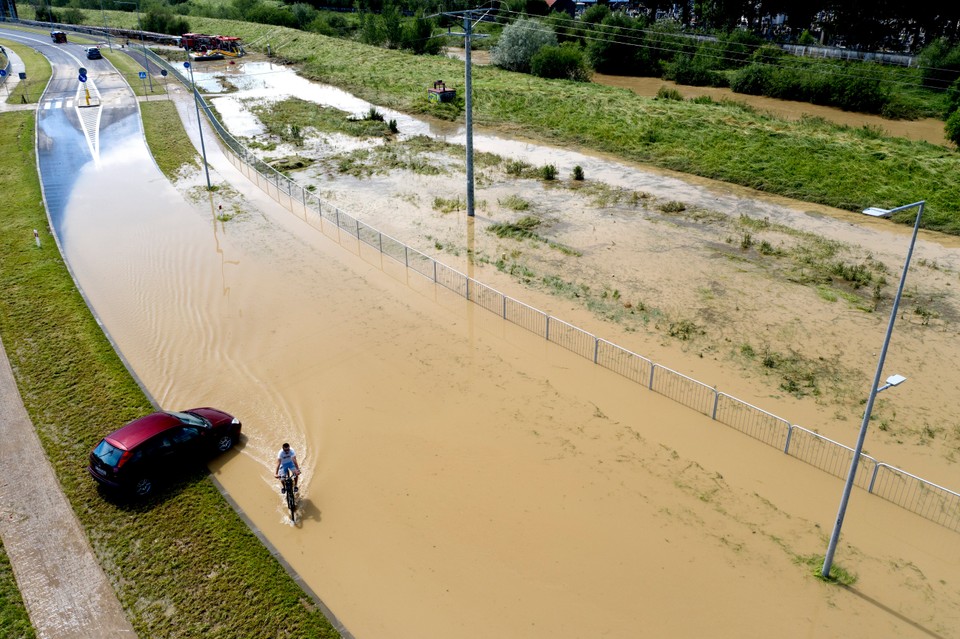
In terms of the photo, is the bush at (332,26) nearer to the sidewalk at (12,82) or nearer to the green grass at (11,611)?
the sidewalk at (12,82)

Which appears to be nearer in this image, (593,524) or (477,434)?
(593,524)

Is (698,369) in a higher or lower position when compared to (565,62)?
lower

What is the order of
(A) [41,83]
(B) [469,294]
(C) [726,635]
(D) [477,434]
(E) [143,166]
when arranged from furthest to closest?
(A) [41,83]
(E) [143,166]
(B) [469,294]
(D) [477,434]
(C) [726,635]

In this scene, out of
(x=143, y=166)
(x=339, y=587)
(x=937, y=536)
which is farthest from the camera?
(x=143, y=166)

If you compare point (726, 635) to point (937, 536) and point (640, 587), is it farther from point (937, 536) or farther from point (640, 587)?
point (937, 536)

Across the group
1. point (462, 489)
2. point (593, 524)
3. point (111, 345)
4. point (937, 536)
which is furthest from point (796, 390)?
point (111, 345)

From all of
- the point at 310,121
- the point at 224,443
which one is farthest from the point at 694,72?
the point at 224,443

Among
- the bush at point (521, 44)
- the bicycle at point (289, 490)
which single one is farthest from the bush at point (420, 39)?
the bicycle at point (289, 490)
